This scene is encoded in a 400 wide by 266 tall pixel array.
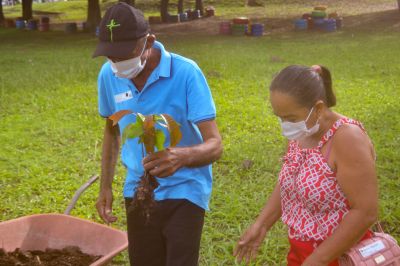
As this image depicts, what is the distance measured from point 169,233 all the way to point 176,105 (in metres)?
0.61

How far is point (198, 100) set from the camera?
2920 millimetres

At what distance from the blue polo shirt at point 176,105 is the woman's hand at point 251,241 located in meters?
0.30

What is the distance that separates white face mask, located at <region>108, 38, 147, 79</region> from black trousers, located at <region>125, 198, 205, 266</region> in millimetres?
620

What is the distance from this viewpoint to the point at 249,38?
2125 centimetres

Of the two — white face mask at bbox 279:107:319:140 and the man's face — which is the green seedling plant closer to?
the man's face

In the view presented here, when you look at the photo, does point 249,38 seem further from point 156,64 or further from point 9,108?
point 156,64

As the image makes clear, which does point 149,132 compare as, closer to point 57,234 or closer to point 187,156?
point 187,156

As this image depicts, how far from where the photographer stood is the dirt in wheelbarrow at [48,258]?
356 cm

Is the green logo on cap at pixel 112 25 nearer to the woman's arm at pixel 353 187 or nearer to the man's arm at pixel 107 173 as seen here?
the man's arm at pixel 107 173

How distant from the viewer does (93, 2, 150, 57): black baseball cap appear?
2869mm

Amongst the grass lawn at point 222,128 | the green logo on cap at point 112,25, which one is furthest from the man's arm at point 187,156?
the grass lawn at point 222,128

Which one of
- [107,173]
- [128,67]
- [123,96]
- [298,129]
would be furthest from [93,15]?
[298,129]

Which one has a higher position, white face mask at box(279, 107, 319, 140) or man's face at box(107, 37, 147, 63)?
man's face at box(107, 37, 147, 63)

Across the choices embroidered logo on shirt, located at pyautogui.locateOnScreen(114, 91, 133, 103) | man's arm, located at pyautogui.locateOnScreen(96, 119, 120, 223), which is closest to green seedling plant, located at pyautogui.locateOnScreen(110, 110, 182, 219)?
embroidered logo on shirt, located at pyautogui.locateOnScreen(114, 91, 133, 103)
